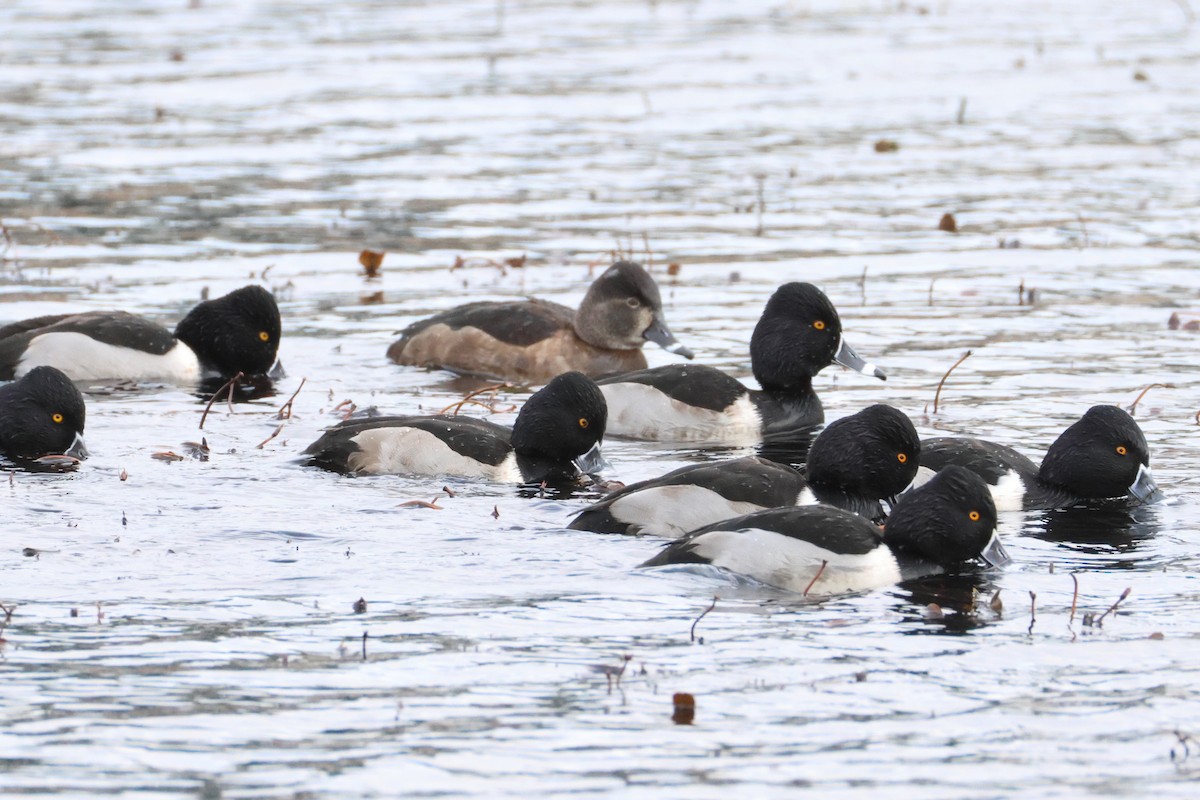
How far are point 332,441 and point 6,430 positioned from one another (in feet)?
6.88

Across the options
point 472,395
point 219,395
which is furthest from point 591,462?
point 219,395

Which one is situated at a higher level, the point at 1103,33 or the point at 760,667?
the point at 1103,33

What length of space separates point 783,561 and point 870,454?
5.56ft

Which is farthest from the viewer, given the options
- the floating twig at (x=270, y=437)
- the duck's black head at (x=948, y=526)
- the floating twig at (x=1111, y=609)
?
the floating twig at (x=270, y=437)

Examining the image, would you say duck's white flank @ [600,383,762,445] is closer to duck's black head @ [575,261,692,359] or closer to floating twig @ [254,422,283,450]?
duck's black head @ [575,261,692,359]

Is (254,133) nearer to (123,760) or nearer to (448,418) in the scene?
(448,418)

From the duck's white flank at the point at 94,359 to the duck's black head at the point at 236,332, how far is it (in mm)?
331

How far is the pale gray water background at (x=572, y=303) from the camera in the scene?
6.79 m

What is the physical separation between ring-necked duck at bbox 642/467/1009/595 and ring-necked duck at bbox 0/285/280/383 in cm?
632

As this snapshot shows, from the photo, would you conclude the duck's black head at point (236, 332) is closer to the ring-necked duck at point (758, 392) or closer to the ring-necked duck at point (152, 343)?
the ring-necked duck at point (152, 343)

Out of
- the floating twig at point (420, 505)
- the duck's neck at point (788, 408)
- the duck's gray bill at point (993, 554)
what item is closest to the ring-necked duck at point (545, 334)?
the duck's neck at point (788, 408)

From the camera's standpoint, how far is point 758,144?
969 inches

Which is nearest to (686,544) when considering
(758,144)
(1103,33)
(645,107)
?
(758,144)

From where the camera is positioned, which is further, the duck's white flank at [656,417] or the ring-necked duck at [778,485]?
the duck's white flank at [656,417]
